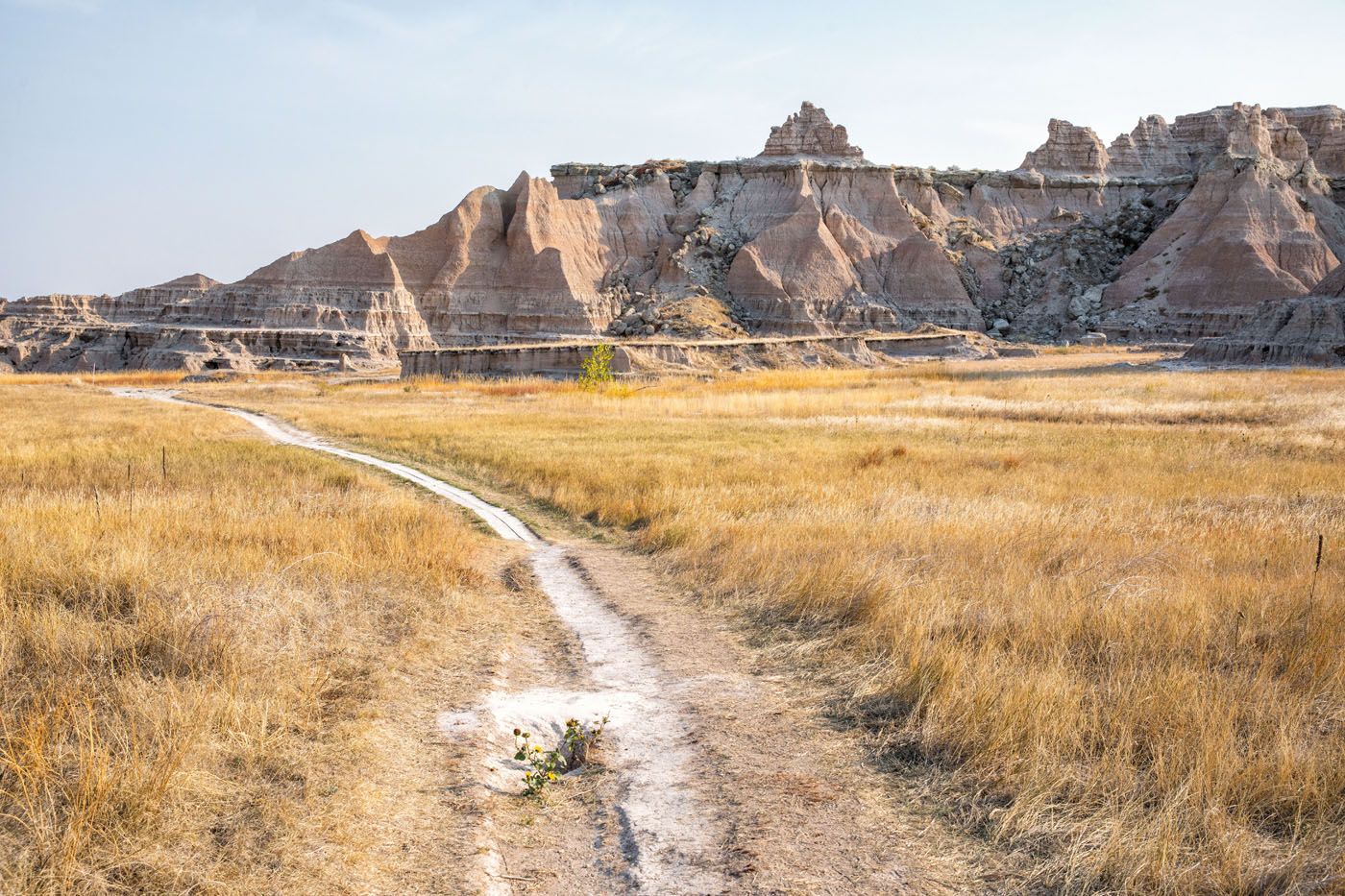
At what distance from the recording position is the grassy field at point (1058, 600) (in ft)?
16.6

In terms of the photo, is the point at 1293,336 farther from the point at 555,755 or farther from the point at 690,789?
the point at 555,755

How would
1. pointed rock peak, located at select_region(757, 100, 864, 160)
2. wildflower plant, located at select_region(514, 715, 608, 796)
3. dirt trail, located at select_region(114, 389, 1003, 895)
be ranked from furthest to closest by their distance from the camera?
pointed rock peak, located at select_region(757, 100, 864, 160) → wildflower plant, located at select_region(514, 715, 608, 796) → dirt trail, located at select_region(114, 389, 1003, 895)

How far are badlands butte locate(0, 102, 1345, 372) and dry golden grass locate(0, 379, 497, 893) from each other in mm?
70705

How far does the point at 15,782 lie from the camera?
16.4 ft

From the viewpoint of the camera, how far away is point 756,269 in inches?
3777

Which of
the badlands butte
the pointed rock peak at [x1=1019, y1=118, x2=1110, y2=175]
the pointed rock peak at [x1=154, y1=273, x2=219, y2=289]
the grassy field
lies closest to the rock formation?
the badlands butte

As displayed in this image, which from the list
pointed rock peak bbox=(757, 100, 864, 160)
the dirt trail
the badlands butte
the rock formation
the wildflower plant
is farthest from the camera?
pointed rock peak bbox=(757, 100, 864, 160)

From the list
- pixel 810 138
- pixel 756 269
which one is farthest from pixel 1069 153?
pixel 756 269

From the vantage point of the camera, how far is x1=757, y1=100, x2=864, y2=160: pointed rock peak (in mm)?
111438

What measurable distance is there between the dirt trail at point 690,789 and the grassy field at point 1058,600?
470 millimetres

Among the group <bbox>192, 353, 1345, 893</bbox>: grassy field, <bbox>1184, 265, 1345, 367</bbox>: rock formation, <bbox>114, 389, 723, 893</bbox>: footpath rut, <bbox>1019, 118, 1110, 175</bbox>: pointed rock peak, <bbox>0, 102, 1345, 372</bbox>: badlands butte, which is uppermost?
<bbox>1019, 118, 1110, 175</bbox>: pointed rock peak

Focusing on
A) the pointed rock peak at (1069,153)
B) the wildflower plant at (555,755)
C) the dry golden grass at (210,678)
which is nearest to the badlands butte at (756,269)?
the pointed rock peak at (1069,153)

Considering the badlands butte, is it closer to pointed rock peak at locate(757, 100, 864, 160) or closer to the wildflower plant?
pointed rock peak at locate(757, 100, 864, 160)

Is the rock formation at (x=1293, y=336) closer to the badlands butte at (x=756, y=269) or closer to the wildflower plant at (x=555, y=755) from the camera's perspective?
the badlands butte at (x=756, y=269)
